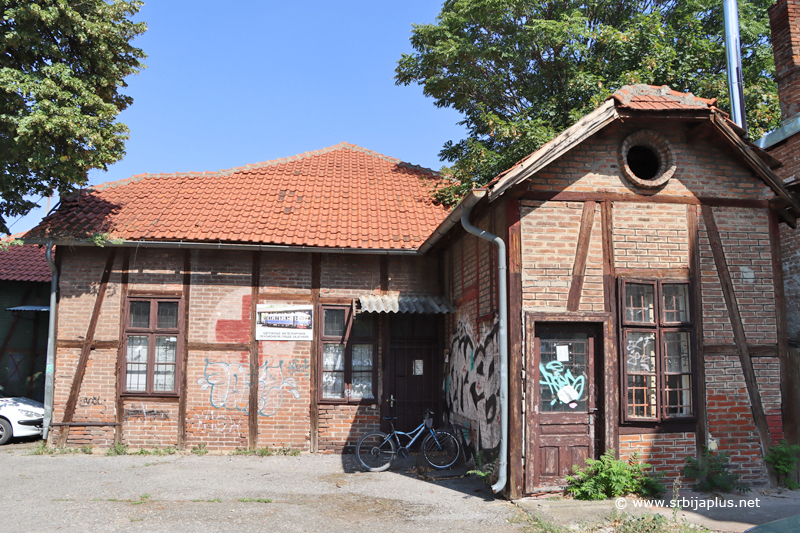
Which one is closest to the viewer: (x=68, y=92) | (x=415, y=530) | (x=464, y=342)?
(x=415, y=530)

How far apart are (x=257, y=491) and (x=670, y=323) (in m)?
6.01

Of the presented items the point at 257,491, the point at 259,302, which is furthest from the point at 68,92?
the point at 257,491

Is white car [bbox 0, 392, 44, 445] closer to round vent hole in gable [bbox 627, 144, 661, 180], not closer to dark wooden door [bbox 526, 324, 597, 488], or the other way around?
dark wooden door [bbox 526, 324, 597, 488]

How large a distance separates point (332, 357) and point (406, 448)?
239cm

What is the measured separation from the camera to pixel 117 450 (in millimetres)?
10195

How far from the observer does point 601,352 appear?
7.46 meters

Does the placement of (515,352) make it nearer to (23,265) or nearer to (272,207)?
(272,207)

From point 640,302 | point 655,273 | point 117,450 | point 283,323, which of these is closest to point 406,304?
point 283,323

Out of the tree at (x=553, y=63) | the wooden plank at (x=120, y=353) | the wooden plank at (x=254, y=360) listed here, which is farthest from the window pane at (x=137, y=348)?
the tree at (x=553, y=63)

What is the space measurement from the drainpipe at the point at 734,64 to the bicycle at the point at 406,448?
8359mm

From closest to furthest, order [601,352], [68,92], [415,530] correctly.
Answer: [415,530]
[601,352]
[68,92]

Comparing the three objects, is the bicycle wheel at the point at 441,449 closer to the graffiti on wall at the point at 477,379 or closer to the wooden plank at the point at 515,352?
the graffiti on wall at the point at 477,379

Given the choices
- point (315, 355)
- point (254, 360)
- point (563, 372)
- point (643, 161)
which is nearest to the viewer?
point (563, 372)

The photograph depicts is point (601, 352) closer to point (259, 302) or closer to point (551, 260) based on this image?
point (551, 260)
